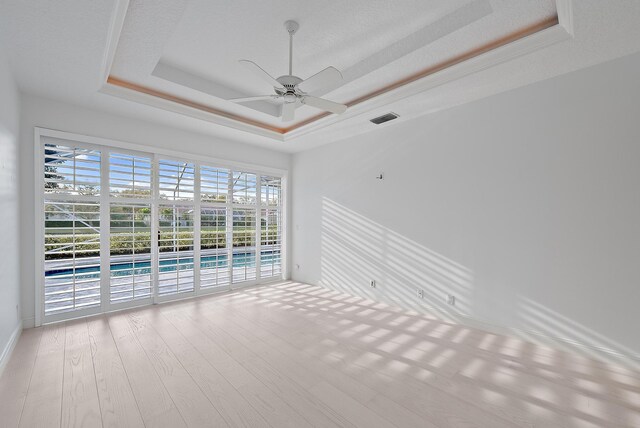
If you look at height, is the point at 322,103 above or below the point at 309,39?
below

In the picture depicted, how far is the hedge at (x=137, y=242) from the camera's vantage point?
3387mm

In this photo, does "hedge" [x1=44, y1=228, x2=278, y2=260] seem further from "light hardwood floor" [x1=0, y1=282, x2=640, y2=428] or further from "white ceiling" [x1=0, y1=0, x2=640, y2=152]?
"white ceiling" [x1=0, y1=0, x2=640, y2=152]

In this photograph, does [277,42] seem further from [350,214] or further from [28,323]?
[28,323]

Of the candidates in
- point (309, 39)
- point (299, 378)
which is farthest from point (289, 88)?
point (299, 378)

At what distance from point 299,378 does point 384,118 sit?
3278 millimetres

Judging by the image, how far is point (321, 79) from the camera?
92.2 inches

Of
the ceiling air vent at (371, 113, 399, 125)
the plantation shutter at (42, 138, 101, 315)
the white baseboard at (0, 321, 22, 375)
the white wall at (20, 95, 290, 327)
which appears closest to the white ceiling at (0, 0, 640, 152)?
the white wall at (20, 95, 290, 327)

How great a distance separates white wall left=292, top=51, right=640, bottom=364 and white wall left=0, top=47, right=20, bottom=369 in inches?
156

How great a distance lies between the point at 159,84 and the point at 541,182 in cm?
426

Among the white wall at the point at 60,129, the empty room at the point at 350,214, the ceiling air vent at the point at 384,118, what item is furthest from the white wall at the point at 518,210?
the white wall at the point at 60,129

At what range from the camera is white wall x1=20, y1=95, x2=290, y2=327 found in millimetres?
3209

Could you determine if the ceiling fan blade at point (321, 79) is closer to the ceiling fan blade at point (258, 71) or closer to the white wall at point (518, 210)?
the ceiling fan blade at point (258, 71)

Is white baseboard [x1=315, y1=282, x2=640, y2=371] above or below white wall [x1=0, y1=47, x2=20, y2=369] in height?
below

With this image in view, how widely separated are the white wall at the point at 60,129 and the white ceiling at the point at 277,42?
0.19 meters
